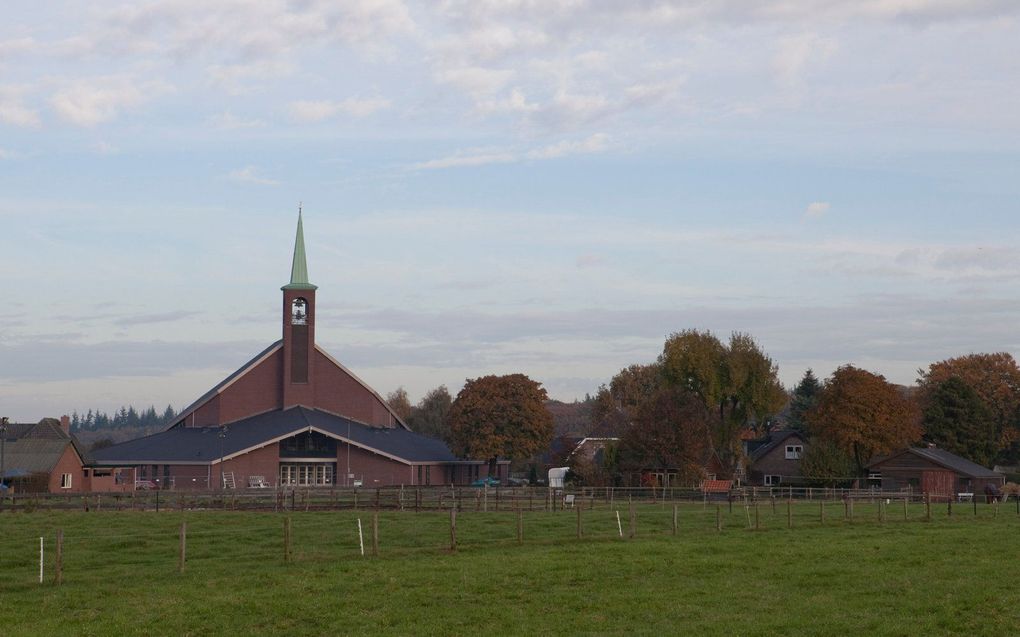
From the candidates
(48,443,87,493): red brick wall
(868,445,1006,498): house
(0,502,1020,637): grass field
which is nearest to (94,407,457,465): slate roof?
(48,443,87,493): red brick wall

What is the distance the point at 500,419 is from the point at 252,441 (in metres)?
23.8

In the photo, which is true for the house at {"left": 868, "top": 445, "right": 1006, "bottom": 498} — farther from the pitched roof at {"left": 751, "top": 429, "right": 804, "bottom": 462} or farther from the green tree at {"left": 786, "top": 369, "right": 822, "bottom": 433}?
the green tree at {"left": 786, "top": 369, "right": 822, "bottom": 433}

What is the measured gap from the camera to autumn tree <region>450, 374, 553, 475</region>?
112 m

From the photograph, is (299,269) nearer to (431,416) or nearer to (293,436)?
(293,436)

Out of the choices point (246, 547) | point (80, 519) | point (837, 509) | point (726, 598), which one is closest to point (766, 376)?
point (837, 509)

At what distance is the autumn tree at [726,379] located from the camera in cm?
10056

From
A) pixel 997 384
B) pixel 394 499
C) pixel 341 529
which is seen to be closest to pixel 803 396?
pixel 997 384

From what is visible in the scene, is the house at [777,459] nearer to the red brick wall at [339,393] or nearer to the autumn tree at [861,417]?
the autumn tree at [861,417]

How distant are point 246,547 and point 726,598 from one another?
17.9 meters

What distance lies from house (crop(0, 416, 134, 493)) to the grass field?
46694mm

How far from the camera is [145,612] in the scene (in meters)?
25.9

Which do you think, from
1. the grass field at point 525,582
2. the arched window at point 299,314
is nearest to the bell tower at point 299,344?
the arched window at point 299,314

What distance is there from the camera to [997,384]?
131250 millimetres

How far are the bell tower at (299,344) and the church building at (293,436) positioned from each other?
0.31ft
